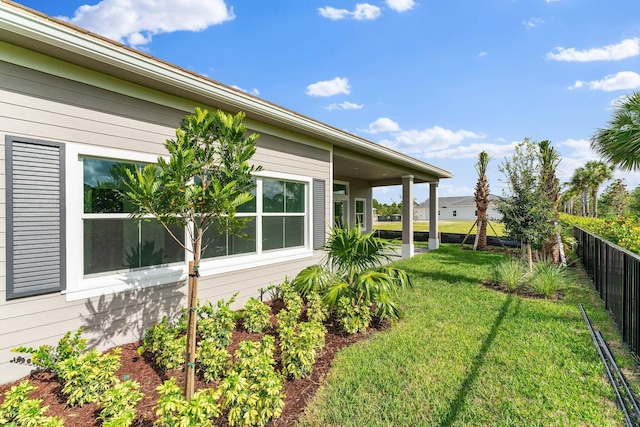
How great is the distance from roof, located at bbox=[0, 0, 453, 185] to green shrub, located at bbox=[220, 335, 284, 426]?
11.6 ft

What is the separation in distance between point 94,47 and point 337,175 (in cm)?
1038

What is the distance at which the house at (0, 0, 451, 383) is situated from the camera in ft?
9.30

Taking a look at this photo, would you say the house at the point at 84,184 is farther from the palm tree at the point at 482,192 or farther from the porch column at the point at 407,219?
the palm tree at the point at 482,192

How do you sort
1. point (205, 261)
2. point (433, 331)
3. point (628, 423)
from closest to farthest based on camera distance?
point (628, 423) < point (433, 331) < point (205, 261)

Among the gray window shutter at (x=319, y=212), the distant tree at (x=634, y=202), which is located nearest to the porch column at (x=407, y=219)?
the gray window shutter at (x=319, y=212)

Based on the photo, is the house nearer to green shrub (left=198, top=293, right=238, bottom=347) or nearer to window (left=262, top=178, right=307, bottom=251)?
window (left=262, top=178, right=307, bottom=251)

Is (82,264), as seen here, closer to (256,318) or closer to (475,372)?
(256,318)

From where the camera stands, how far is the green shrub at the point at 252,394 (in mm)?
2225

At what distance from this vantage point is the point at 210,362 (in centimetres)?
295

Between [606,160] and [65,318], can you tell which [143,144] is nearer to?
[65,318]

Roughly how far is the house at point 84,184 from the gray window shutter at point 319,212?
6.31ft

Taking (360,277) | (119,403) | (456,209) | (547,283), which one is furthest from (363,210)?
(456,209)

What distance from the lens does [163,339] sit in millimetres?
3166

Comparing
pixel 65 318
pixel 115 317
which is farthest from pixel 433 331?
pixel 65 318
